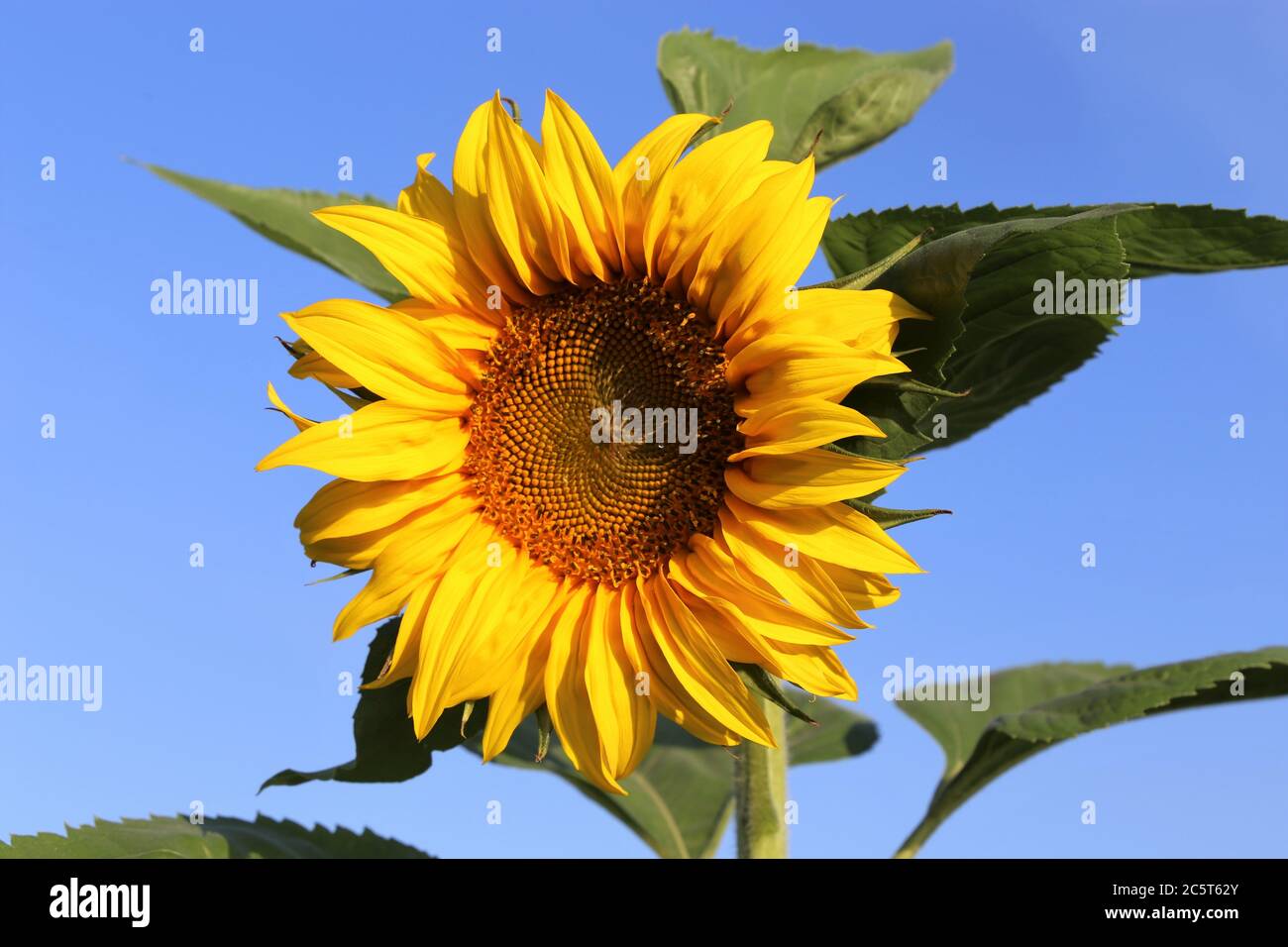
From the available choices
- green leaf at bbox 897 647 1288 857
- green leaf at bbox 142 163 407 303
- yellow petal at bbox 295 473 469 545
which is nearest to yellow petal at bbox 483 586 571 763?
yellow petal at bbox 295 473 469 545

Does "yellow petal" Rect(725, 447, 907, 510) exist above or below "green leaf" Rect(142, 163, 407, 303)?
below

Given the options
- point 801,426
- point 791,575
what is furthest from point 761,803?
point 801,426

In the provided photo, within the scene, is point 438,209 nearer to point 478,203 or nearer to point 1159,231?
point 478,203

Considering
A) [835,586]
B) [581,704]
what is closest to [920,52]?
[835,586]

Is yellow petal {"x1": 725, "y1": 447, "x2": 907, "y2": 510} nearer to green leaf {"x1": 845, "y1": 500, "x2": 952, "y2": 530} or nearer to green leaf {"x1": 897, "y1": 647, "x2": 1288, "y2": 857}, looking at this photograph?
green leaf {"x1": 845, "y1": 500, "x2": 952, "y2": 530}
